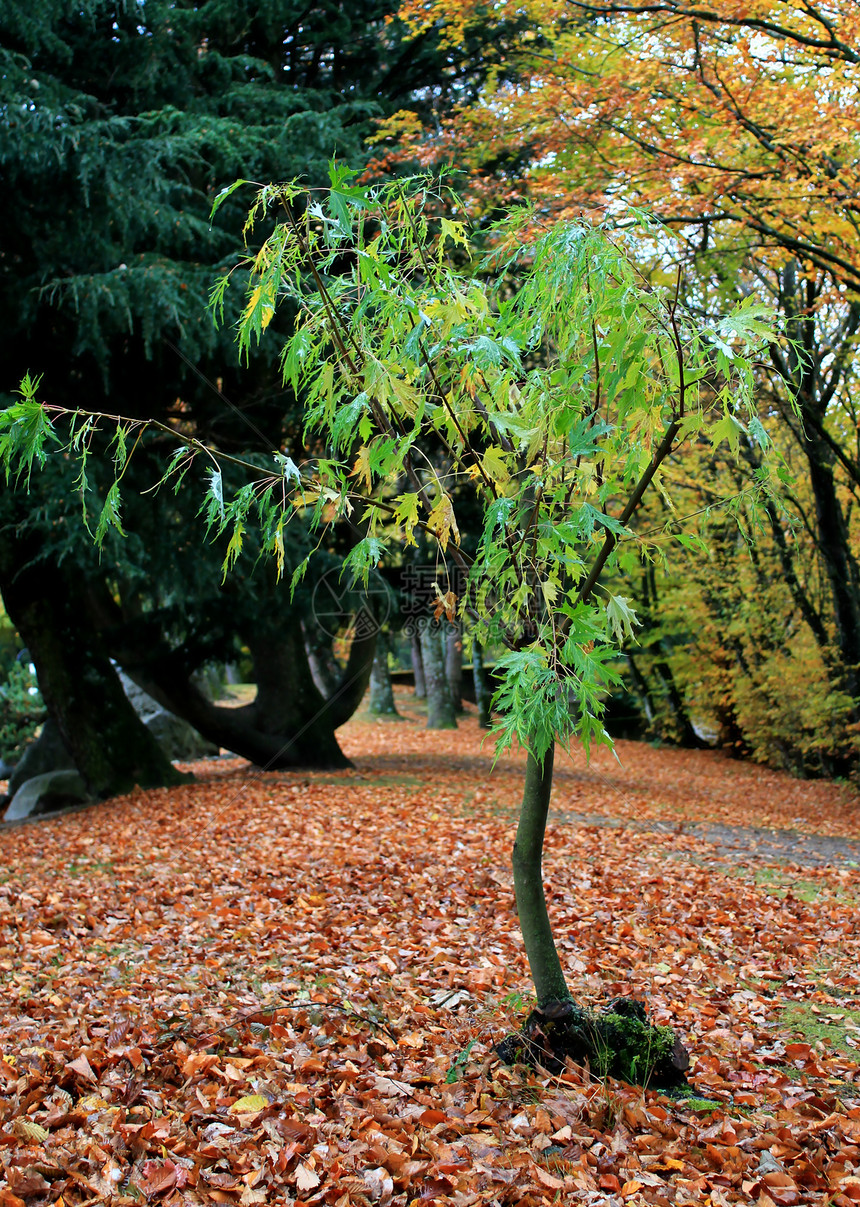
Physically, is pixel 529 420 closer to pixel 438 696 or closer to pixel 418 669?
pixel 438 696

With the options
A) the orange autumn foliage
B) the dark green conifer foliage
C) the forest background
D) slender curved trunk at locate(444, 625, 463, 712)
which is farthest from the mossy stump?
slender curved trunk at locate(444, 625, 463, 712)

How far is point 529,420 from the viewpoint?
2537 mm

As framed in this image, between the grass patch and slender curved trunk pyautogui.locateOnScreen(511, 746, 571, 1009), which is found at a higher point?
slender curved trunk pyautogui.locateOnScreen(511, 746, 571, 1009)

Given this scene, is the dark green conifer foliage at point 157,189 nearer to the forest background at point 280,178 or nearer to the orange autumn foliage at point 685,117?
Answer: the forest background at point 280,178

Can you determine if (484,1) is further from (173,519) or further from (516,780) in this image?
(516,780)

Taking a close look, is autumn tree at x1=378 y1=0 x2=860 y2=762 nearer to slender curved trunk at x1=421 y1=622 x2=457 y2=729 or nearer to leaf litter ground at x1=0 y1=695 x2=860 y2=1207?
leaf litter ground at x1=0 y1=695 x2=860 y2=1207

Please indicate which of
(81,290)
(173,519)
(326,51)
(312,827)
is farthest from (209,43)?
(312,827)

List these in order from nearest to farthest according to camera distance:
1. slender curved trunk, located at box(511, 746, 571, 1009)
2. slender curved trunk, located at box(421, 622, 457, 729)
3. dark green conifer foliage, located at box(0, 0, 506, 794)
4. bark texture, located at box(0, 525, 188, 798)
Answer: slender curved trunk, located at box(511, 746, 571, 1009) < dark green conifer foliage, located at box(0, 0, 506, 794) < bark texture, located at box(0, 525, 188, 798) < slender curved trunk, located at box(421, 622, 457, 729)

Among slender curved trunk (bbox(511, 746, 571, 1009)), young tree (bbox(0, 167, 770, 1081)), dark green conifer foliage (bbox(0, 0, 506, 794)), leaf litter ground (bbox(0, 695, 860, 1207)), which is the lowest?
leaf litter ground (bbox(0, 695, 860, 1207))

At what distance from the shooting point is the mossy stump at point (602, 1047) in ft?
9.66

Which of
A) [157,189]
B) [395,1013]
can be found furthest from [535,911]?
[157,189]

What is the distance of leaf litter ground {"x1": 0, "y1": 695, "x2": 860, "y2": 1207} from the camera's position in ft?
8.05

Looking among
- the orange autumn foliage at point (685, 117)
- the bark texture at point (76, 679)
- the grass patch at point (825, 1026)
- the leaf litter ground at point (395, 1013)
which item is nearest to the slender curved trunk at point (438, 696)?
the bark texture at point (76, 679)

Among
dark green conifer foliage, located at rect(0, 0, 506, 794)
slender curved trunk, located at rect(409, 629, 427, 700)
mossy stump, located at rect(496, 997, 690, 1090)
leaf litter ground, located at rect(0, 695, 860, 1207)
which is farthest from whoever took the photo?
slender curved trunk, located at rect(409, 629, 427, 700)
